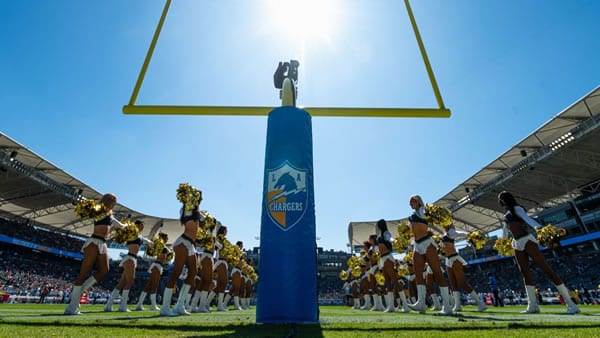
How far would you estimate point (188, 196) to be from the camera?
602 cm

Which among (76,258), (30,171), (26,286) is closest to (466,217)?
(30,171)

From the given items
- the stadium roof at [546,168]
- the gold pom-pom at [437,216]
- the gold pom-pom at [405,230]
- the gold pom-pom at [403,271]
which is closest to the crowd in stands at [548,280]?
the stadium roof at [546,168]

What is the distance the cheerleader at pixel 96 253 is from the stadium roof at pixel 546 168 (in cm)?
2194

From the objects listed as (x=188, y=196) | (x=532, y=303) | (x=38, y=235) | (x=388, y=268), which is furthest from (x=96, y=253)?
(x=38, y=235)

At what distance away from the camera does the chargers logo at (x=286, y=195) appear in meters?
3.33

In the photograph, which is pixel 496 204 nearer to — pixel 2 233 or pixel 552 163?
pixel 552 163

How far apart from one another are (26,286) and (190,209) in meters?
29.6

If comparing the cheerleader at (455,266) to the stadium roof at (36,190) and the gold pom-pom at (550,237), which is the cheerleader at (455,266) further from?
the stadium roof at (36,190)

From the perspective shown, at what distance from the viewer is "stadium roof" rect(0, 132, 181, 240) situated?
64.7 feet

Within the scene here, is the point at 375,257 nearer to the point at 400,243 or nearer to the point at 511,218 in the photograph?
the point at 400,243

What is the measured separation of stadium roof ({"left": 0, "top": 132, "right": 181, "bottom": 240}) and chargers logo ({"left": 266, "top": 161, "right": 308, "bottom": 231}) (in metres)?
13.5

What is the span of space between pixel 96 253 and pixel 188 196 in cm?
178

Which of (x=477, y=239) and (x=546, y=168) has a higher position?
(x=546, y=168)

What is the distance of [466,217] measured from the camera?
3412 centimetres
